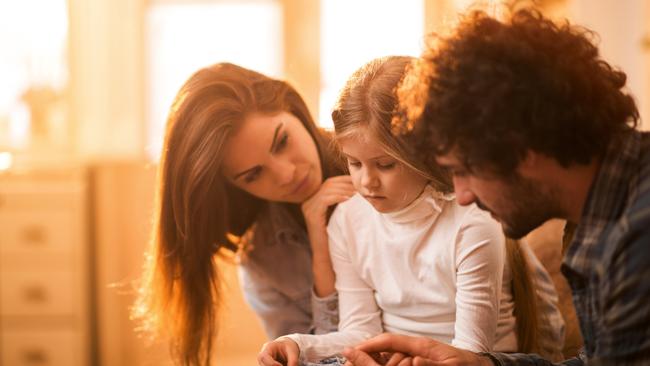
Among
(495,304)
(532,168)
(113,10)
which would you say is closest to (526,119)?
(532,168)

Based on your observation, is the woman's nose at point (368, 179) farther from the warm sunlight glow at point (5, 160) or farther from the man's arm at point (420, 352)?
the warm sunlight glow at point (5, 160)

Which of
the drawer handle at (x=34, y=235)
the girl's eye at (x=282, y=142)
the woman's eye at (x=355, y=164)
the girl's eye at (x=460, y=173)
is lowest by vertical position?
the drawer handle at (x=34, y=235)

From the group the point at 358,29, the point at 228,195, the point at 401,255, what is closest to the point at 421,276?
the point at 401,255

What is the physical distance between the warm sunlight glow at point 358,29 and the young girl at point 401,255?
7.26 feet

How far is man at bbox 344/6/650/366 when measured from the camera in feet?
2.92

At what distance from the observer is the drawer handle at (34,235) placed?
10.1 feet

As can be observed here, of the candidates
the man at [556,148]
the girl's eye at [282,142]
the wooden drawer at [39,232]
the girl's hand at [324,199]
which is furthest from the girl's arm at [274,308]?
the wooden drawer at [39,232]

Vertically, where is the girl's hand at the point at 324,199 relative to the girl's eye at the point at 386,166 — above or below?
below

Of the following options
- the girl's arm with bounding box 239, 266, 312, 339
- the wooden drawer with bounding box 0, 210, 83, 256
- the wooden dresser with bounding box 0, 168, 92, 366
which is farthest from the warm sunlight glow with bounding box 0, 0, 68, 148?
the girl's arm with bounding box 239, 266, 312, 339

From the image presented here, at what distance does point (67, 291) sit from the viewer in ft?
10.4

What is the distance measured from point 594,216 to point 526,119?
15 cm

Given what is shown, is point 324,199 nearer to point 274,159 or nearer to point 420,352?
point 274,159

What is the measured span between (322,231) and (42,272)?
76.7 inches

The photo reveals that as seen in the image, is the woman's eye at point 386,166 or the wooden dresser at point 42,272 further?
the wooden dresser at point 42,272
